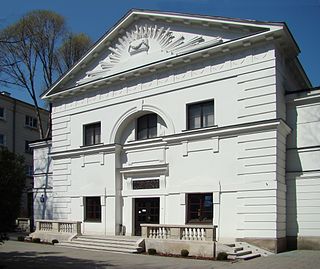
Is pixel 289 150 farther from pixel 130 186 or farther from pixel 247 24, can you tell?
pixel 130 186

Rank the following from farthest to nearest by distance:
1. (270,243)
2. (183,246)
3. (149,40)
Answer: (149,40), (183,246), (270,243)

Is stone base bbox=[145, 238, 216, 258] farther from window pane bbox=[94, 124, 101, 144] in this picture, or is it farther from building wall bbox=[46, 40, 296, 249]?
window pane bbox=[94, 124, 101, 144]

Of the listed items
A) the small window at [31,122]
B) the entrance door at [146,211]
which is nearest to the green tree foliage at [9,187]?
the entrance door at [146,211]

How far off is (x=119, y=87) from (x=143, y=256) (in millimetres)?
10388

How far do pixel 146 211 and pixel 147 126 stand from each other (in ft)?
15.2

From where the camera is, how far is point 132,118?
2400 centimetres

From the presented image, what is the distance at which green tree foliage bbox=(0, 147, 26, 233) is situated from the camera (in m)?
11.9

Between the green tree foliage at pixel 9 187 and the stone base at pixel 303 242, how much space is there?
1188 centimetres

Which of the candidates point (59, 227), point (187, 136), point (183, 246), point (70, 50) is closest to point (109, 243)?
point (183, 246)

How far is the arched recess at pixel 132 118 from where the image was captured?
859 inches

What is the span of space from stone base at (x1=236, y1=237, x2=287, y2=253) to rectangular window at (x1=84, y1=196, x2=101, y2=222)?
31.1 ft

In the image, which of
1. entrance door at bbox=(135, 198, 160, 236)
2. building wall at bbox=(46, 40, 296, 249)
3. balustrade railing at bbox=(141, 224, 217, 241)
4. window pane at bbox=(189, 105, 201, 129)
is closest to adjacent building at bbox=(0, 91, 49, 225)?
building wall at bbox=(46, 40, 296, 249)

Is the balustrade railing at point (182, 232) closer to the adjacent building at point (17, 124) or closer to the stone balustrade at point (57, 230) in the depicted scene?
the stone balustrade at point (57, 230)

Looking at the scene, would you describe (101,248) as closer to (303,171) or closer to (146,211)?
(146,211)
